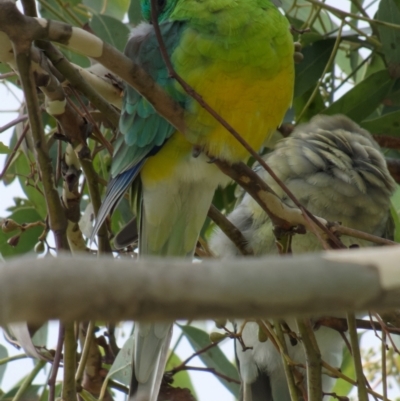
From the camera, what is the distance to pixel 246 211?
6.28 feet

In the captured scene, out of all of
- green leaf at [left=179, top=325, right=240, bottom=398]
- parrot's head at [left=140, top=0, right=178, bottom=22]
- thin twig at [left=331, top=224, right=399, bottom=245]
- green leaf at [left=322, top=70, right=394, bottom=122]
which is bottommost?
thin twig at [left=331, top=224, right=399, bottom=245]

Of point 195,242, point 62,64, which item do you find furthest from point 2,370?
point 62,64

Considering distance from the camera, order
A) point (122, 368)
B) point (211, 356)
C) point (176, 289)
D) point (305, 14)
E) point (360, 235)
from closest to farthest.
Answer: point (176, 289), point (360, 235), point (122, 368), point (211, 356), point (305, 14)

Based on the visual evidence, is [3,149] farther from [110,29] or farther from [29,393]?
[29,393]

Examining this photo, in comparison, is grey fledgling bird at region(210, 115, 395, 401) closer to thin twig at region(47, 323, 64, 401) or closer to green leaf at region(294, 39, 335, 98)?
green leaf at region(294, 39, 335, 98)

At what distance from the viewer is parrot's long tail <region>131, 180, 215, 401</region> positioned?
1449mm

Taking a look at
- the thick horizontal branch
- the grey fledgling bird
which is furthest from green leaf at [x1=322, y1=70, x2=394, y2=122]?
the thick horizontal branch

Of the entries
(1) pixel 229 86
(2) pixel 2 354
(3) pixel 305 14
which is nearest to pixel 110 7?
(3) pixel 305 14

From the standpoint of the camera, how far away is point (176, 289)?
33 cm

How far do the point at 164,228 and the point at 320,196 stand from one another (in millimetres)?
491

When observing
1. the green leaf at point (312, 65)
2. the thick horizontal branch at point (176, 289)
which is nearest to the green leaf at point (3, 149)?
the green leaf at point (312, 65)

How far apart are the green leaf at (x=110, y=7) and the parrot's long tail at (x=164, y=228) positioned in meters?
0.55

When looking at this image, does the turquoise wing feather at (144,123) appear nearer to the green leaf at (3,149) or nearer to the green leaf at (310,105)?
the green leaf at (3,149)

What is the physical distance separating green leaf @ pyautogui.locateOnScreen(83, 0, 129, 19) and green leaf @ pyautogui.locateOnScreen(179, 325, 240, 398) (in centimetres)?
91
